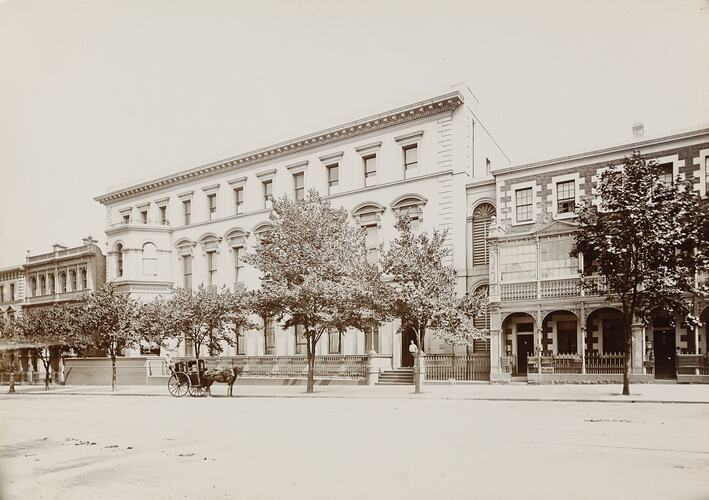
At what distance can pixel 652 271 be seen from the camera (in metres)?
20.2

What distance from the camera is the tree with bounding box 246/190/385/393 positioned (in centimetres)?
2569

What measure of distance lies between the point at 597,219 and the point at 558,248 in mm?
6299

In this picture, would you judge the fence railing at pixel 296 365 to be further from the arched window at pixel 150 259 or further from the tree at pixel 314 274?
the arched window at pixel 150 259

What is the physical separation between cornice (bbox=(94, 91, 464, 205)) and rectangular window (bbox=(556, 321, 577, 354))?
12.0 m

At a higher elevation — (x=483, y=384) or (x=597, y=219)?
(x=597, y=219)

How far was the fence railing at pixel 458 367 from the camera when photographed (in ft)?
95.9

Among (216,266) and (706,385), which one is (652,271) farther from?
(216,266)

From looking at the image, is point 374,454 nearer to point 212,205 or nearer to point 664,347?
point 664,347

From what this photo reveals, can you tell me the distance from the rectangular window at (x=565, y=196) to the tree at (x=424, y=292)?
651 centimetres

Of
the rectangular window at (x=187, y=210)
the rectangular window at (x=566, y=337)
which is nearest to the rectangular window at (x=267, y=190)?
the rectangular window at (x=187, y=210)

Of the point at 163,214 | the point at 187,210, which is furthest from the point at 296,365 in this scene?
the point at 163,214

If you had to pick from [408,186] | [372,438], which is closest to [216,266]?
[408,186]

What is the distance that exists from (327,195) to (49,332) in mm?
19928

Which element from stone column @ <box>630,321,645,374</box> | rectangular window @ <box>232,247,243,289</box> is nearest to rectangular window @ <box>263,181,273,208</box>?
rectangular window @ <box>232,247,243,289</box>
